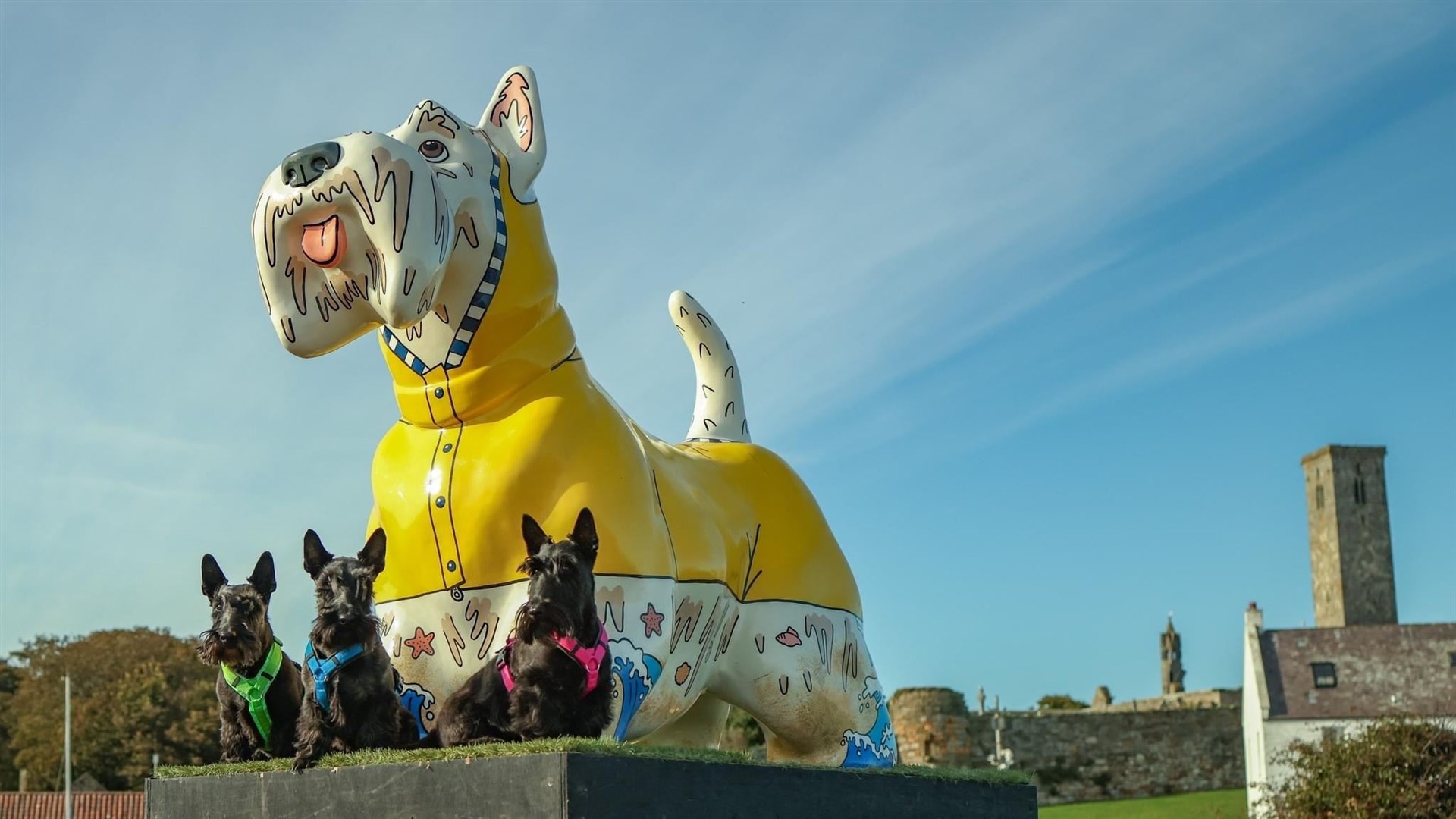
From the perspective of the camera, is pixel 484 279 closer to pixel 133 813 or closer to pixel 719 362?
pixel 719 362

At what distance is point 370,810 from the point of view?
18.6ft

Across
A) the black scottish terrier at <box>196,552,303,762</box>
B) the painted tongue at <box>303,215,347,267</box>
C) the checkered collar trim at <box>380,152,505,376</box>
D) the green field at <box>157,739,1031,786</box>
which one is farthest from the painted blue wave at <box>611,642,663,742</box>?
the painted tongue at <box>303,215,347,267</box>

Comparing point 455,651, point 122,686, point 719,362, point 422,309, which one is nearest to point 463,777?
point 455,651

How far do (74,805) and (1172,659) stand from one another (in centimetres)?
6697

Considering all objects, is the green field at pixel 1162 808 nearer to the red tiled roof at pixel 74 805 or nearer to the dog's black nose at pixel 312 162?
the red tiled roof at pixel 74 805

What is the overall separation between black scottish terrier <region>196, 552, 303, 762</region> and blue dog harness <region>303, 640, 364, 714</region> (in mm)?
349

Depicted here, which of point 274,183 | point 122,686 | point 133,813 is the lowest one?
point 133,813

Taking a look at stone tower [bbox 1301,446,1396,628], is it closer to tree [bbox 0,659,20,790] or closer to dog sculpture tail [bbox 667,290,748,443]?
tree [bbox 0,659,20,790]

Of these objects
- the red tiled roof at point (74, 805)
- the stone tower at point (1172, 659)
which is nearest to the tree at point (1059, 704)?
the stone tower at point (1172, 659)

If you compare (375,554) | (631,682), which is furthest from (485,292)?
(631,682)

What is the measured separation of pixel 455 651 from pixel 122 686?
29.7 meters

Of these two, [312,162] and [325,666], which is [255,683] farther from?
[312,162]

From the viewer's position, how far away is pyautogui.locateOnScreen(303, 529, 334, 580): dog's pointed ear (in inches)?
235

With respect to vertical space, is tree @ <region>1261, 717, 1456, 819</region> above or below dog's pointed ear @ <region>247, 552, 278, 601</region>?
below
